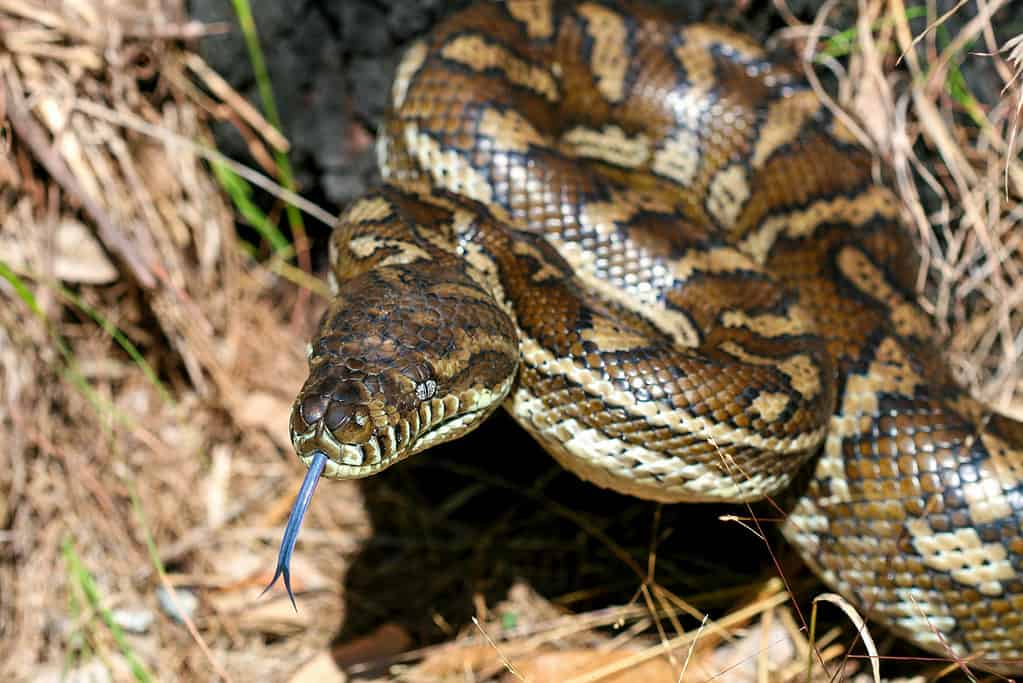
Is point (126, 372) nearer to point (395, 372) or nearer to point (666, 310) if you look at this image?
point (395, 372)

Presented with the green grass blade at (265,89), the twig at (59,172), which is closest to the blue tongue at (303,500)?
the twig at (59,172)

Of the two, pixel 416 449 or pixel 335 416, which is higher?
pixel 335 416

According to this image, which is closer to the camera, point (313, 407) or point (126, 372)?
point (313, 407)

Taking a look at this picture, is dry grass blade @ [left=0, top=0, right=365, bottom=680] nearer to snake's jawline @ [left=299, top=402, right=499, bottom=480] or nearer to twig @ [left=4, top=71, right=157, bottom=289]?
twig @ [left=4, top=71, right=157, bottom=289]

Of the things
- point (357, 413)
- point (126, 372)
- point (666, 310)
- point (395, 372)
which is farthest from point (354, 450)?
point (126, 372)

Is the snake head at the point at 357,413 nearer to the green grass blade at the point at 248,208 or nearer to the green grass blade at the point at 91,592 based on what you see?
the green grass blade at the point at 91,592

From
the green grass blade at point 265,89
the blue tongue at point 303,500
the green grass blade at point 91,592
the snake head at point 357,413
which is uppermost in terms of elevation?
the green grass blade at point 265,89

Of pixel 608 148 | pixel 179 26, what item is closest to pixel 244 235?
pixel 179 26
